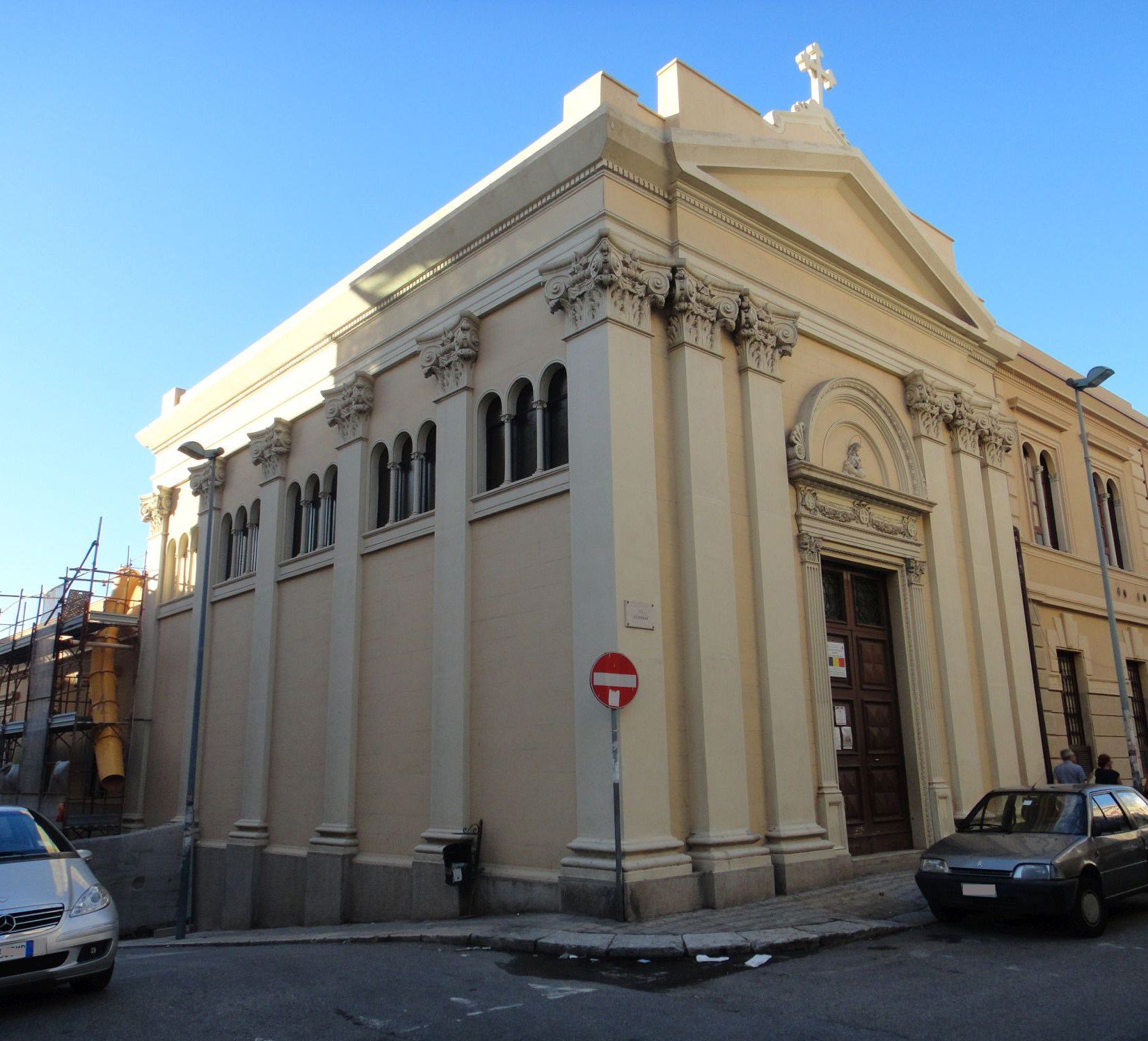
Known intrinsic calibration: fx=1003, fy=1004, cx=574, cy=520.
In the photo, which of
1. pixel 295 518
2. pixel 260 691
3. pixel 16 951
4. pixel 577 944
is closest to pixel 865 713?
pixel 577 944

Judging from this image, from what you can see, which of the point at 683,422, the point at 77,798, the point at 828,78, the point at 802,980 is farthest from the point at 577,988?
the point at 77,798

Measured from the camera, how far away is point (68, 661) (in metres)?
25.0

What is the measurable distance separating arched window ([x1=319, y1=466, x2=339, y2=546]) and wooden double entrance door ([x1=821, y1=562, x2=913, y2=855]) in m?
8.88

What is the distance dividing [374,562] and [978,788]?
10645mm

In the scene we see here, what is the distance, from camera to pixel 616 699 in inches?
432

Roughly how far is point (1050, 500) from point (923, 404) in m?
6.50

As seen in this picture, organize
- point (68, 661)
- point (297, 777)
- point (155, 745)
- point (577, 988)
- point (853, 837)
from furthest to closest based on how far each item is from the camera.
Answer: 1. point (68, 661)
2. point (155, 745)
3. point (297, 777)
4. point (853, 837)
5. point (577, 988)

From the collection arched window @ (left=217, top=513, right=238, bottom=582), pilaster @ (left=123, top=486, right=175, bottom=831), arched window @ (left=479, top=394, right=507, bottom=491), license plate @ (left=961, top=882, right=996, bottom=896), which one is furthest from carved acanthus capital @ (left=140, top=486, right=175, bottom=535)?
license plate @ (left=961, top=882, right=996, bottom=896)

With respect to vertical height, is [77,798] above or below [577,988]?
above

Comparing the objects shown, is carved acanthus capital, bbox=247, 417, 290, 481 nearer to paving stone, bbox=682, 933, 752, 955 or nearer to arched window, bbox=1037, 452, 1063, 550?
paving stone, bbox=682, 933, 752, 955

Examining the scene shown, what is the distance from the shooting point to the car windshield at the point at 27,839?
7.93 m

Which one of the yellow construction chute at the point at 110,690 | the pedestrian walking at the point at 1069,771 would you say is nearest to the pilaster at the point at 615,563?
the pedestrian walking at the point at 1069,771

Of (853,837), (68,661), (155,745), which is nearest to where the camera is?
(853,837)

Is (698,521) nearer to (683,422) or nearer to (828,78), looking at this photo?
(683,422)
